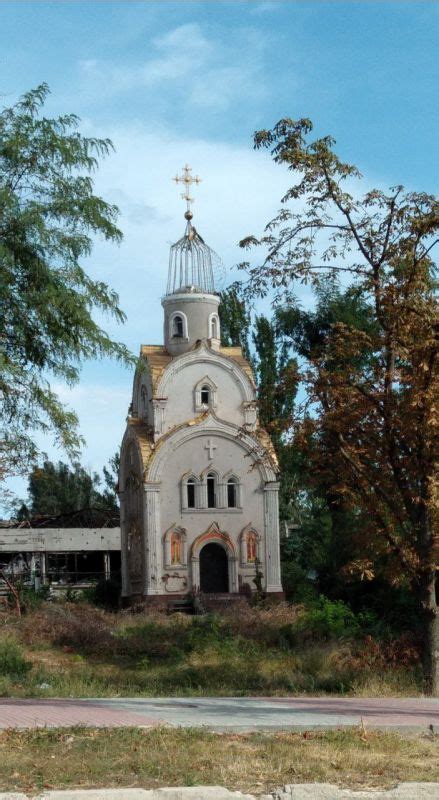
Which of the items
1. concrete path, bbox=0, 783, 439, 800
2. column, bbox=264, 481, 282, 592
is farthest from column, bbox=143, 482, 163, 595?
concrete path, bbox=0, 783, 439, 800

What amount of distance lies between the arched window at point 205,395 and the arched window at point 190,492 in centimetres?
291

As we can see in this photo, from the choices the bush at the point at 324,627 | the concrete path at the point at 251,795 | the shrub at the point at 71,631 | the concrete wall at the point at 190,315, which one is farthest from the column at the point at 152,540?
the concrete path at the point at 251,795

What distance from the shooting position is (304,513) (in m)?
51.9

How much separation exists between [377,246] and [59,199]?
5.26 metres

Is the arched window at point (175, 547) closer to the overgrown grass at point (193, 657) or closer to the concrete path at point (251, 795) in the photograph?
the overgrown grass at point (193, 657)

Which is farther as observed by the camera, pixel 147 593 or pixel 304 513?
pixel 304 513

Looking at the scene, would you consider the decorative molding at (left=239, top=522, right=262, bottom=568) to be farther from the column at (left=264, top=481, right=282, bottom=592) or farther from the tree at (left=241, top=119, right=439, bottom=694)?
the tree at (left=241, top=119, right=439, bottom=694)

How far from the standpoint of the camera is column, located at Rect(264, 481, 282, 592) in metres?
37.8

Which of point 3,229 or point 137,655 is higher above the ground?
point 3,229

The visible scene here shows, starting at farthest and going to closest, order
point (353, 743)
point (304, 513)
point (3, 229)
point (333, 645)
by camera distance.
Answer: point (304, 513), point (333, 645), point (3, 229), point (353, 743)

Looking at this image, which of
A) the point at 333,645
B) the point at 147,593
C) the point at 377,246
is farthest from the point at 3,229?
the point at 147,593

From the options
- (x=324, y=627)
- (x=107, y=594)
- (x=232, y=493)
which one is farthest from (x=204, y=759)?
(x=107, y=594)

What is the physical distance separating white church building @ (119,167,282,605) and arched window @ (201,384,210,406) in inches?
1.5

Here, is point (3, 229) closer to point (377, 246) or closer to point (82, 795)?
point (377, 246)
